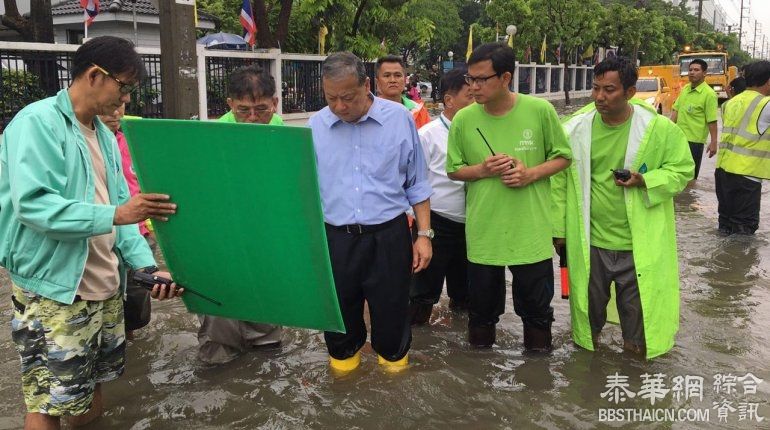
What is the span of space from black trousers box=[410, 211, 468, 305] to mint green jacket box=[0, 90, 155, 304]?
7.50ft

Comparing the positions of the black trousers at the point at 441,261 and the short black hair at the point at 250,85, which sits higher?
the short black hair at the point at 250,85

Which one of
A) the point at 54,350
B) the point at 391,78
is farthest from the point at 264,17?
the point at 54,350

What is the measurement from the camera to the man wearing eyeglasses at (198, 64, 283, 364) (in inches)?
135

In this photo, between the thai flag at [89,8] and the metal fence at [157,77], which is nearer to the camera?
the metal fence at [157,77]

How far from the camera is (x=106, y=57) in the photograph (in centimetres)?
246

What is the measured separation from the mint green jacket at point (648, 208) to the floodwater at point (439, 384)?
39 centimetres

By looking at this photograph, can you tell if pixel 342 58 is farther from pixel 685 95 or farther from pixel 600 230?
pixel 685 95

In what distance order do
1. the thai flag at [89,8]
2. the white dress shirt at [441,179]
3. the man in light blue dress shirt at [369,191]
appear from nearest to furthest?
1. the man in light blue dress shirt at [369,191]
2. the white dress shirt at [441,179]
3. the thai flag at [89,8]

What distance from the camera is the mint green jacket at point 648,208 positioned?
357cm

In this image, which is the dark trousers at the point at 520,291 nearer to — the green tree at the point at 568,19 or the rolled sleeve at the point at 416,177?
the rolled sleeve at the point at 416,177

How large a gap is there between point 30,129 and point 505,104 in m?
2.29

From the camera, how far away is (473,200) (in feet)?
12.0

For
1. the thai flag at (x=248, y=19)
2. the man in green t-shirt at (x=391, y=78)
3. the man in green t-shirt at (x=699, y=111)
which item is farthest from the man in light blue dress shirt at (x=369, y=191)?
the thai flag at (x=248, y=19)

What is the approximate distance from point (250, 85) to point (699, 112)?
6.99 meters
